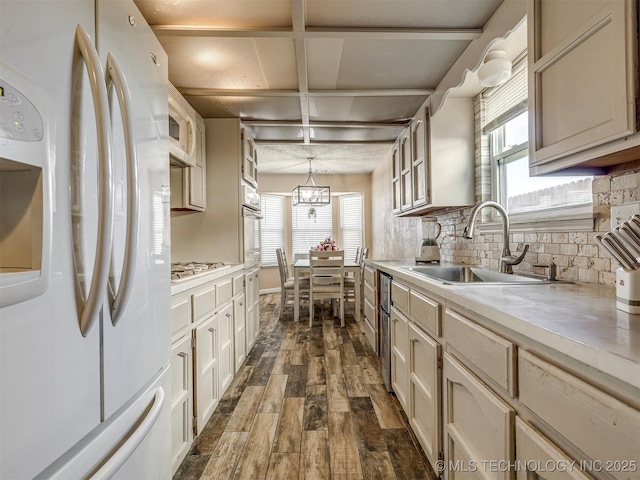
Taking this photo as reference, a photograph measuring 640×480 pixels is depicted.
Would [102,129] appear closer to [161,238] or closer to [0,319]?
[0,319]

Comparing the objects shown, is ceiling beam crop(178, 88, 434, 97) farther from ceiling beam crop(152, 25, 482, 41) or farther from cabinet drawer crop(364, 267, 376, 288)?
cabinet drawer crop(364, 267, 376, 288)

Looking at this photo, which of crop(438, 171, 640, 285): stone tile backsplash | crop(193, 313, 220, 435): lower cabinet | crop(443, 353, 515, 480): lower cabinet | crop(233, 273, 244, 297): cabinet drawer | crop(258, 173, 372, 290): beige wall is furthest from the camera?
crop(258, 173, 372, 290): beige wall

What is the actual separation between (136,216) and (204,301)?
1192 millimetres

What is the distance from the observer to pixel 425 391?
60.9 inches

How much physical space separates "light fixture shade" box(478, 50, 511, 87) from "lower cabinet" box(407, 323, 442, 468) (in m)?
1.49

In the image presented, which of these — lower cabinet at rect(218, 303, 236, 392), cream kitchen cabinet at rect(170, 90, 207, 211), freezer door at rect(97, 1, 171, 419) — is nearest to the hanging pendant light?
cream kitchen cabinet at rect(170, 90, 207, 211)

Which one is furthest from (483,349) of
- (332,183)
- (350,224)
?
(350,224)

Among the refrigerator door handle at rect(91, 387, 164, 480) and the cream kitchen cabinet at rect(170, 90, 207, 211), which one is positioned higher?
the cream kitchen cabinet at rect(170, 90, 207, 211)

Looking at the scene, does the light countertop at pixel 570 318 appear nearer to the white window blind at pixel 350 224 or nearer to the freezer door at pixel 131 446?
the freezer door at pixel 131 446

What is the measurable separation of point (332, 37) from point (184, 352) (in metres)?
→ 1.92

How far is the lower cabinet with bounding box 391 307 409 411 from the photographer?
189 centimetres

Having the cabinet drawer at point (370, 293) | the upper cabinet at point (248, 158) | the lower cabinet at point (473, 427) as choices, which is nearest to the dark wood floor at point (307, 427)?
the lower cabinet at point (473, 427)

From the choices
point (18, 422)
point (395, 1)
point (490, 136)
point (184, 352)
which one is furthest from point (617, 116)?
point (184, 352)

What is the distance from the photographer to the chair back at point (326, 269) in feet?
13.8
